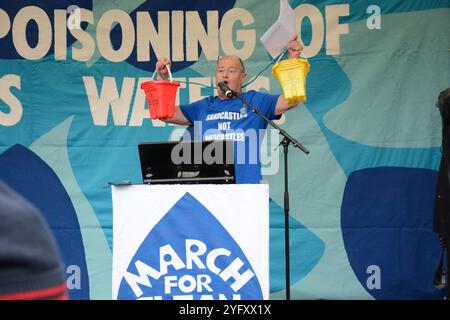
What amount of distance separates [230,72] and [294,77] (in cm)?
55

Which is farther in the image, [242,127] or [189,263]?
[242,127]

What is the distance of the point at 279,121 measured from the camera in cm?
420

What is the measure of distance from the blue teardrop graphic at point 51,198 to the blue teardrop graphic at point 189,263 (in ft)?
5.39

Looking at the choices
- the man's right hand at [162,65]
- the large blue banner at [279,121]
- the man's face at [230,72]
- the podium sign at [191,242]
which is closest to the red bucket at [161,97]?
the man's right hand at [162,65]

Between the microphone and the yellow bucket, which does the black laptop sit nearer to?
the microphone

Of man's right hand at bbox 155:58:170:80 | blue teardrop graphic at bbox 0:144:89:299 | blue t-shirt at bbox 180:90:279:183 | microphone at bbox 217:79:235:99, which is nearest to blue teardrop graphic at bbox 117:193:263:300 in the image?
microphone at bbox 217:79:235:99

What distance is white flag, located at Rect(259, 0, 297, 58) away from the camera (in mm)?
3242

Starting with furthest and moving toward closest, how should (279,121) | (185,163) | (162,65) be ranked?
(279,121)
(162,65)
(185,163)

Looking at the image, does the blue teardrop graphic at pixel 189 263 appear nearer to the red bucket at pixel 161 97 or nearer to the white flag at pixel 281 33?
the red bucket at pixel 161 97

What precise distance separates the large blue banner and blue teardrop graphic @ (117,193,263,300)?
1.54 metres

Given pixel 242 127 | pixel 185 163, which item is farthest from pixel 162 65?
pixel 185 163

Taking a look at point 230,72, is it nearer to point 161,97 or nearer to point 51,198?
point 161,97

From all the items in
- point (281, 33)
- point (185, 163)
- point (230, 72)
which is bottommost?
point (185, 163)

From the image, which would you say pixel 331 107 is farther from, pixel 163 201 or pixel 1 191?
pixel 1 191
